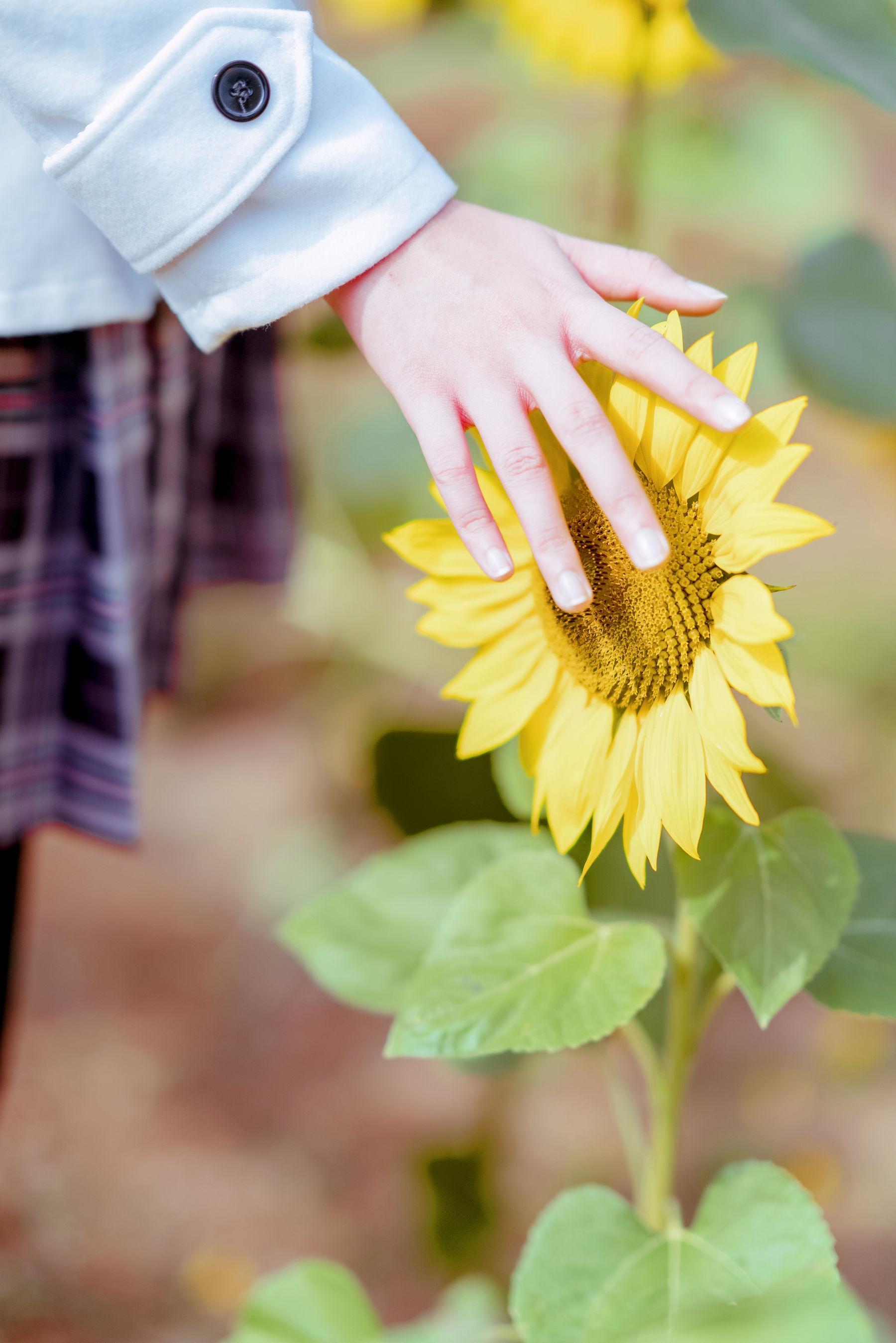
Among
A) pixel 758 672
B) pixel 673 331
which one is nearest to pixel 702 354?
pixel 673 331

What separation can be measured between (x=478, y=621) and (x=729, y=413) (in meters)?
0.16

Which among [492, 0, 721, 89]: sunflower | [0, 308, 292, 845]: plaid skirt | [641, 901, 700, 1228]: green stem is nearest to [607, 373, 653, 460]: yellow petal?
[641, 901, 700, 1228]: green stem

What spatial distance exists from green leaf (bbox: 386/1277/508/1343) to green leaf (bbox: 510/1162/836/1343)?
16cm

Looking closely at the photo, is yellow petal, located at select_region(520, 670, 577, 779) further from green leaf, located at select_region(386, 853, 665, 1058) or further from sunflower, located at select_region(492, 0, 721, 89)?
sunflower, located at select_region(492, 0, 721, 89)

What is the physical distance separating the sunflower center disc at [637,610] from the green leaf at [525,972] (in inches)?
5.0

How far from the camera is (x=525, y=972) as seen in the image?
506mm

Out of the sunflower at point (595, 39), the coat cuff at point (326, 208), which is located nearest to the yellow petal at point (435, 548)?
the coat cuff at point (326, 208)

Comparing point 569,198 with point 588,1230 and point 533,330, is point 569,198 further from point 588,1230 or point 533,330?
point 588,1230

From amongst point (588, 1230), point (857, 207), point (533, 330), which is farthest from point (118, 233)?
point (857, 207)

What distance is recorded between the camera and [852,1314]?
11.9 inches

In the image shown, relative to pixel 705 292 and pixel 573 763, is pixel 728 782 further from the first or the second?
pixel 705 292

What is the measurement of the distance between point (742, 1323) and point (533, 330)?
0.33 meters

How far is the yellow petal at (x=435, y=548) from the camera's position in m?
0.48

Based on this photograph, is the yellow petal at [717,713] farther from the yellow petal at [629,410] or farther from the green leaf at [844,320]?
the green leaf at [844,320]
